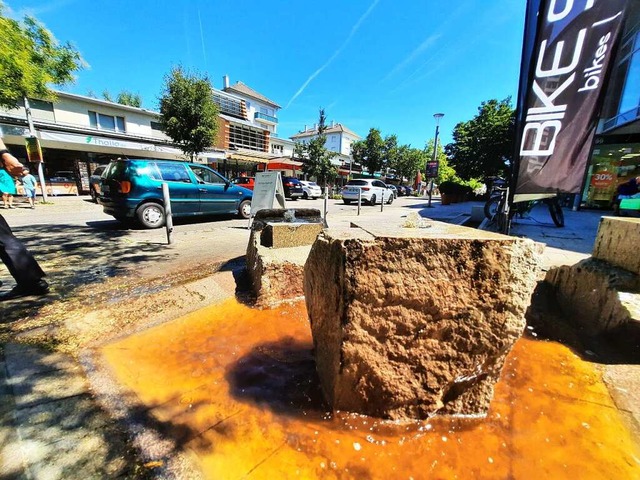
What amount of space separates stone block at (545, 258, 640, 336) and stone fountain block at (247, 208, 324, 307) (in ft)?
9.67

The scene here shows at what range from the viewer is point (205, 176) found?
8.07 metres

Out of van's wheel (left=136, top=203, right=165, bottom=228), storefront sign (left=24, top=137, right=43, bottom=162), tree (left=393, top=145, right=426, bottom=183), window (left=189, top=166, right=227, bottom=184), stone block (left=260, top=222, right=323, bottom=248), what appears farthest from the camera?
tree (left=393, top=145, right=426, bottom=183)

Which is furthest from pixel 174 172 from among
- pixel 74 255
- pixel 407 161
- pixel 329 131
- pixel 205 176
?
pixel 329 131

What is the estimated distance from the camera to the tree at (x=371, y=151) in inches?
1385

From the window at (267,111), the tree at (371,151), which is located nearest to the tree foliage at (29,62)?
the window at (267,111)

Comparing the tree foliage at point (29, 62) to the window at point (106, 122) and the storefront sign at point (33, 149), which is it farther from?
the window at point (106, 122)

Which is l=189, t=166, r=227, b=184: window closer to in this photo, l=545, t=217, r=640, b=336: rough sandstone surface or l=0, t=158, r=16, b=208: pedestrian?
l=0, t=158, r=16, b=208: pedestrian

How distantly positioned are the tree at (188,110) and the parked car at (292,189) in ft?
18.8

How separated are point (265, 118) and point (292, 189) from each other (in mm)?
20607

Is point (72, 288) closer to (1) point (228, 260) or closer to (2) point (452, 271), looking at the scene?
(1) point (228, 260)

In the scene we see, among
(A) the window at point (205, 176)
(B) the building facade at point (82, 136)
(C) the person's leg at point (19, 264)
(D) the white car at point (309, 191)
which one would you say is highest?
(B) the building facade at point (82, 136)

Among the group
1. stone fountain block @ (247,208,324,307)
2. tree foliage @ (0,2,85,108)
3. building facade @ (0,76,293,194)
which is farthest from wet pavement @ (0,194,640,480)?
building facade @ (0,76,293,194)

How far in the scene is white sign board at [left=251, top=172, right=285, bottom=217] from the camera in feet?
20.5

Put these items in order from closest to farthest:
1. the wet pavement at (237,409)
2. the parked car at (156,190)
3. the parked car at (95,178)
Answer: the wet pavement at (237,409)
the parked car at (156,190)
the parked car at (95,178)
